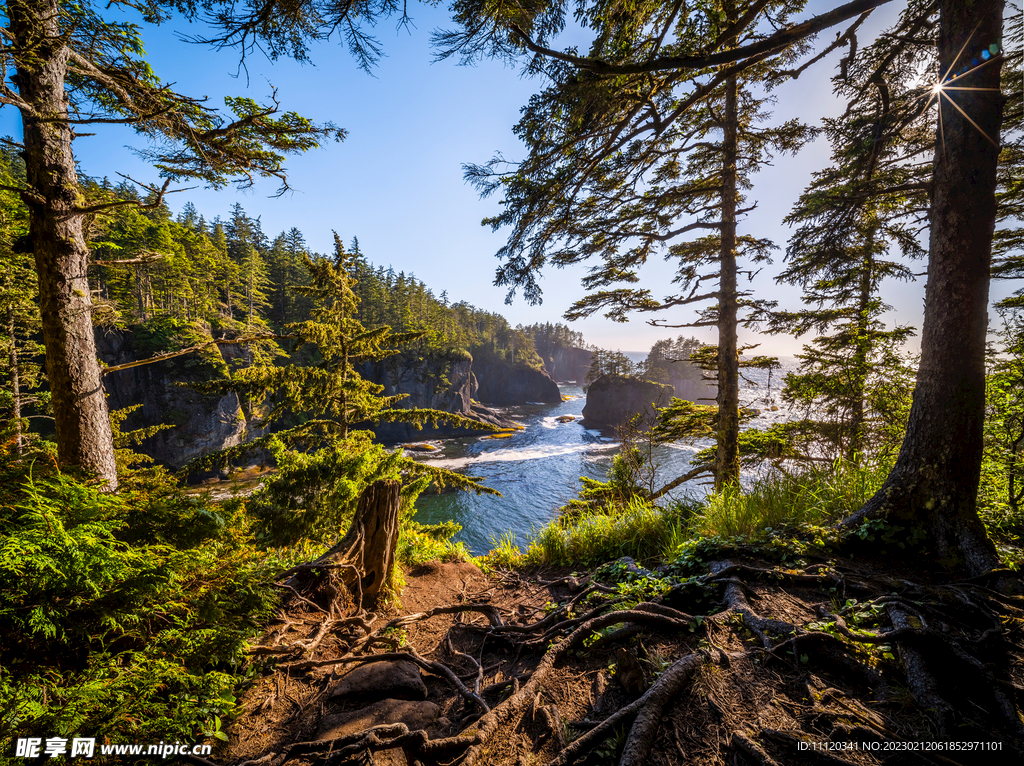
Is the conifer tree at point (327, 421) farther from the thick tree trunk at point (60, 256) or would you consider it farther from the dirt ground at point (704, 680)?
the dirt ground at point (704, 680)

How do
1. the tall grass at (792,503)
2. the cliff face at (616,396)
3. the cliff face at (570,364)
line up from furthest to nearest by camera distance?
the cliff face at (570,364), the cliff face at (616,396), the tall grass at (792,503)

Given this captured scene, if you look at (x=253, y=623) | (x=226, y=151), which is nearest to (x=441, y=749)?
(x=253, y=623)

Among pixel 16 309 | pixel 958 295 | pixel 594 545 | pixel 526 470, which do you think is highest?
pixel 16 309

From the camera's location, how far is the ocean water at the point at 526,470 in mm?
17953

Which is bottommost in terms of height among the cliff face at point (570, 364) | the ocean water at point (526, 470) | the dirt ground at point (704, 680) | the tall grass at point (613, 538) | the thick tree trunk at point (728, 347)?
the ocean water at point (526, 470)

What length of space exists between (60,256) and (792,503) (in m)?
8.69

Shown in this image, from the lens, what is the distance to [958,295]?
2.88 m

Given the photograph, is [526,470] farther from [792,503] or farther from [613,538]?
[792,503]

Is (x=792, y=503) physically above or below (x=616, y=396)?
below

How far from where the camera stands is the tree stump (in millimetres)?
3473

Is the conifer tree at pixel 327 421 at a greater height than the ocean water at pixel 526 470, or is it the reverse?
the conifer tree at pixel 327 421

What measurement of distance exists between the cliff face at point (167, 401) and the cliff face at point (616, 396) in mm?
36921

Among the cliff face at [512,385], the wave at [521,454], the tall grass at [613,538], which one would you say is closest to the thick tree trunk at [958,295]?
the tall grass at [613,538]

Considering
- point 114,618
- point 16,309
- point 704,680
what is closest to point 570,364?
point 16,309
